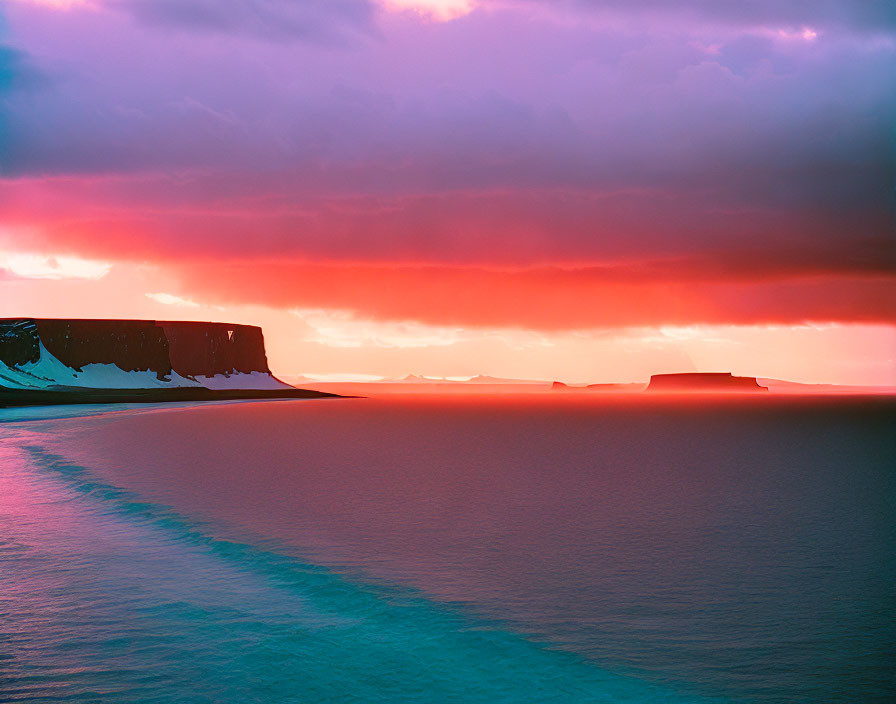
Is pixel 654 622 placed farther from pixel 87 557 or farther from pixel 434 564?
pixel 87 557

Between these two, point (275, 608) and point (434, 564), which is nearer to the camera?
point (275, 608)

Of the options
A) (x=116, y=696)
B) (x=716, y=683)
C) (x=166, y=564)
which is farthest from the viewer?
(x=166, y=564)

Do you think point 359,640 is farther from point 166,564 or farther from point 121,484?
point 121,484

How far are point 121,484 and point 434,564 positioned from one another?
16.2 m

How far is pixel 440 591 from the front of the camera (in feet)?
45.1

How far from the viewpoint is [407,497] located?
26016 mm

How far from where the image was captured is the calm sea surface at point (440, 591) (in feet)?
31.3

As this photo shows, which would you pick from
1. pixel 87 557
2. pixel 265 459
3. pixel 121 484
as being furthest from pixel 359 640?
pixel 265 459

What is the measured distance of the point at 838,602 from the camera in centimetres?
1305

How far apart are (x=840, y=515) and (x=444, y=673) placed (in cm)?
1699

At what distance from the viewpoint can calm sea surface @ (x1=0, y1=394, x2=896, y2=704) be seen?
→ 376 inches

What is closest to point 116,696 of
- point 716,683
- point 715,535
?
point 716,683

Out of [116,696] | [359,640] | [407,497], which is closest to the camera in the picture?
[116,696]

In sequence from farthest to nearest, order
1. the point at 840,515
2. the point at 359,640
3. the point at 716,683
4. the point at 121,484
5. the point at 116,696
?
the point at 121,484 → the point at 840,515 → the point at 359,640 → the point at 716,683 → the point at 116,696
